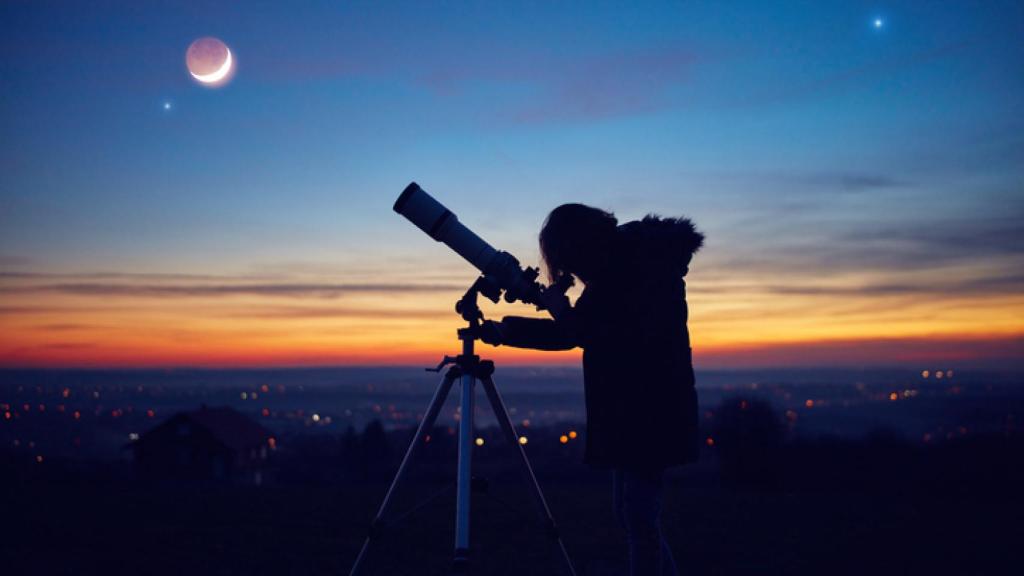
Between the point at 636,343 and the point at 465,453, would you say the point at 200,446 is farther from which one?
the point at 636,343

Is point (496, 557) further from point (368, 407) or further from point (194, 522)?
point (368, 407)

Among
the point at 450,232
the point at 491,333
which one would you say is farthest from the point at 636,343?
the point at 450,232

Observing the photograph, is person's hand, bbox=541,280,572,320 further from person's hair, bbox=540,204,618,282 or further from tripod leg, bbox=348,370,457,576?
tripod leg, bbox=348,370,457,576

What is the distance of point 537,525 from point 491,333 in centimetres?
311

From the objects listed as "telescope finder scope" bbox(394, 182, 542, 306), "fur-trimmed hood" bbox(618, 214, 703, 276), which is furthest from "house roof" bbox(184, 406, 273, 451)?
"fur-trimmed hood" bbox(618, 214, 703, 276)

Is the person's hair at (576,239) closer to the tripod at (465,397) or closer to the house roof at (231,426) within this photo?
the tripod at (465,397)

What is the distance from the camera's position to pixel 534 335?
3406mm

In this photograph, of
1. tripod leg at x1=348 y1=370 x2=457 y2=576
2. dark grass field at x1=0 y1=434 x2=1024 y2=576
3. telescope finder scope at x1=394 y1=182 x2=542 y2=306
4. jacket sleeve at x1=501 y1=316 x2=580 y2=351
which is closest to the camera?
jacket sleeve at x1=501 y1=316 x2=580 y2=351

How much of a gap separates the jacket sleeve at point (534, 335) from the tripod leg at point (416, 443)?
1.25ft

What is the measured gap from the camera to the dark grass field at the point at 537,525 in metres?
4.70

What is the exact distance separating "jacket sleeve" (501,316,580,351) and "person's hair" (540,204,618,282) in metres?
0.26

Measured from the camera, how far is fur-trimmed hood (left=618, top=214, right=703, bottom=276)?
3352mm

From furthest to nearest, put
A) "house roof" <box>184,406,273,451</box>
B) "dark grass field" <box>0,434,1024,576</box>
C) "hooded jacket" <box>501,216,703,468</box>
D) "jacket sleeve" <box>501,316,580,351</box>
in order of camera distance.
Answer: "house roof" <box>184,406,273,451</box>
"dark grass field" <box>0,434,1024,576</box>
"jacket sleeve" <box>501,316,580,351</box>
"hooded jacket" <box>501,216,703,468</box>

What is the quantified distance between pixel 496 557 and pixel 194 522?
2747mm
